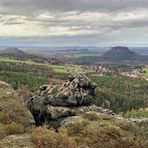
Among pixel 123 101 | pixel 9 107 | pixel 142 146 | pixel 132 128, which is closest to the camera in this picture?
pixel 142 146

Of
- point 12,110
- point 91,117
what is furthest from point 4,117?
point 91,117

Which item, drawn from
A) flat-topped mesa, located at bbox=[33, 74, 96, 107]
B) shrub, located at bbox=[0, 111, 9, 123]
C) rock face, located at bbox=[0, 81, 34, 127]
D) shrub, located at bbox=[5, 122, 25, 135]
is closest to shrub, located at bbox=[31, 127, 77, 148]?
shrub, located at bbox=[5, 122, 25, 135]

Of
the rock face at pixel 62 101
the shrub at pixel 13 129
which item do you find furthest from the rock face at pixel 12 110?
the rock face at pixel 62 101

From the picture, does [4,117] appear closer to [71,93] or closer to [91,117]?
[91,117]

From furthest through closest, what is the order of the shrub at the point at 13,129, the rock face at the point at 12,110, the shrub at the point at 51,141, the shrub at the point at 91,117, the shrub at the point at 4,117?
the rock face at the point at 12,110, the shrub at the point at 91,117, the shrub at the point at 4,117, the shrub at the point at 13,129, the shrub at the point at 51,141

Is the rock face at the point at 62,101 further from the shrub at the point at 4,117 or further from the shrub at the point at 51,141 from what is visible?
the shrub at the point at 51,141

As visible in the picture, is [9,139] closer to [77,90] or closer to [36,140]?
[36,140]

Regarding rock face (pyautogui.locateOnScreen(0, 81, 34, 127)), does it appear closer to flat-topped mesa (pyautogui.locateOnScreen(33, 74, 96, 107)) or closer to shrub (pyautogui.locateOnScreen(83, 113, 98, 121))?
shrub (pyautogui.locateOnScreen(83, 113, 98, 121))

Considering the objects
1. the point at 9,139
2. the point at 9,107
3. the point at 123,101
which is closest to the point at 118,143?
the point at 9,139

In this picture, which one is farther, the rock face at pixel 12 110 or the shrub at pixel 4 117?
the rock face at pixel 12 110

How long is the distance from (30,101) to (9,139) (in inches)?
990

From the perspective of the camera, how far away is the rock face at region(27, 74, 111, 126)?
42812 millimetres

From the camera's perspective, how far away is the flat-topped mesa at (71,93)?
45938 mm

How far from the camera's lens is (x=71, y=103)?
150 feet
